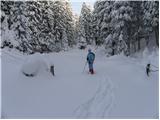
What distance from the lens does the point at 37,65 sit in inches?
752

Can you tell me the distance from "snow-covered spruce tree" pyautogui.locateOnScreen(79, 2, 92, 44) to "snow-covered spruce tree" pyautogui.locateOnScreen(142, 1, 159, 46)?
36758 millimetres

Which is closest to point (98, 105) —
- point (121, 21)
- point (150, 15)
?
point (150, 15)

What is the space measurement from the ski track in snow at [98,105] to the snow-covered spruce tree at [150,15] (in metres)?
19.8

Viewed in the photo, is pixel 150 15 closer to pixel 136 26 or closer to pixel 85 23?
pixel 136 26

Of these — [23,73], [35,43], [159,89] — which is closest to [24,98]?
[23,73]

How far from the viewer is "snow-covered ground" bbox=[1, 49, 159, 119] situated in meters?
13.5

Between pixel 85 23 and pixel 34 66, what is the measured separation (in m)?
57.7

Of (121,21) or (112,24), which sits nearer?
(121,21)

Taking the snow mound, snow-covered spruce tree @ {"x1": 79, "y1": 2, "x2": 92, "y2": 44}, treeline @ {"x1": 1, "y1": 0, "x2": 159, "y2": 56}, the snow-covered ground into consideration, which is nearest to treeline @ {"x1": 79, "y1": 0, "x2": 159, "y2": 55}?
treeline @ {"x1": 1, "y1": 0, "x2": 159, "y2": 56}

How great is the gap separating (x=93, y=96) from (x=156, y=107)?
2.84 meters

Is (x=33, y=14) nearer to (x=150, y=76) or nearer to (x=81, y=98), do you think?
(x=150, y=76)

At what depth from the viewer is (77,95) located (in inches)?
623

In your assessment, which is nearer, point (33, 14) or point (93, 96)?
point (93, 96)

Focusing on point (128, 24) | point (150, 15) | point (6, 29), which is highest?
point (150, 15)
